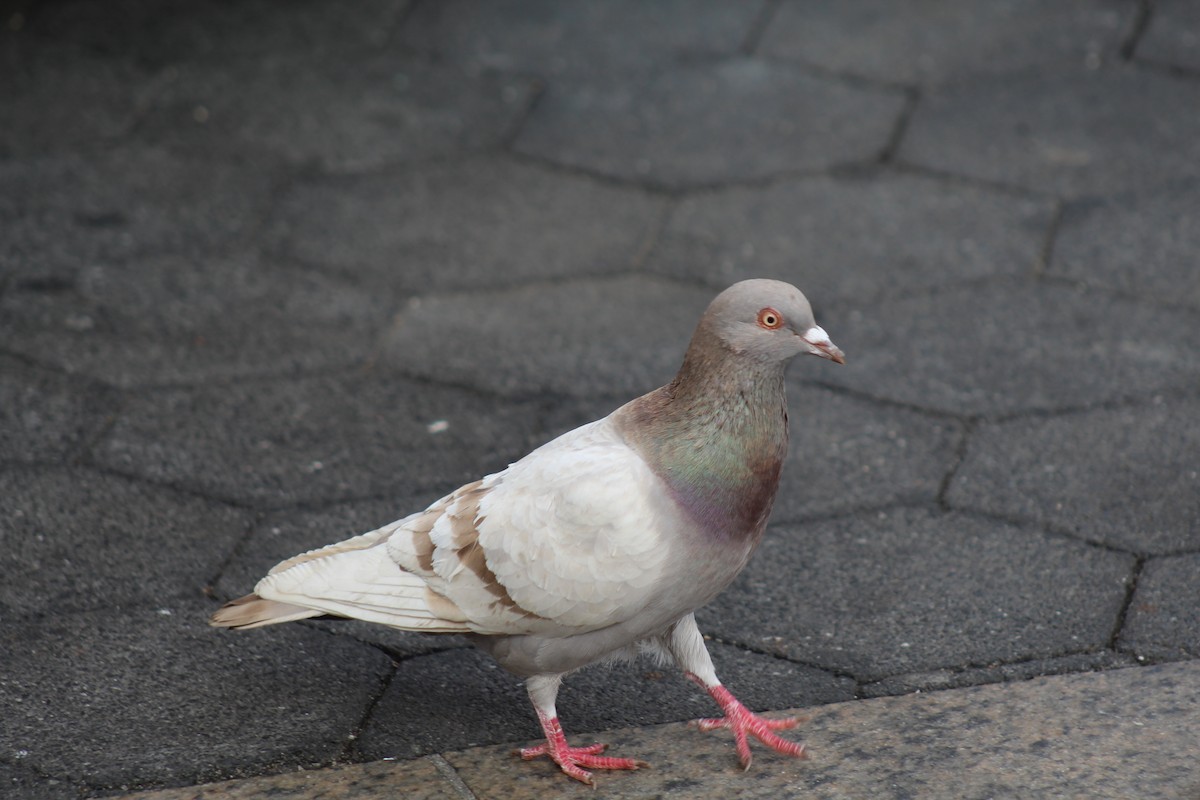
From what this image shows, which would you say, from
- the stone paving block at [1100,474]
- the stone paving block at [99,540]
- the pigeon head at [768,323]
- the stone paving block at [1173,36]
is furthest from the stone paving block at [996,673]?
the stone paving block at [1173,36]

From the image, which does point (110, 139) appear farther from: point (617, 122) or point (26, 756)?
point (26, 756)

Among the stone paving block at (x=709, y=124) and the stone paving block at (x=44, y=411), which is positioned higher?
the stone paving block at (x=709, y=124)

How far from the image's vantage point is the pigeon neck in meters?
2.52

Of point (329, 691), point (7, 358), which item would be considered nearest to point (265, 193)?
point (7, 358)

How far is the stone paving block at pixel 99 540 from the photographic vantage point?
3.17m

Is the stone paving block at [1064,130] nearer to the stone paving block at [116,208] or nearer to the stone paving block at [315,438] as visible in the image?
the stone paving block at [315,438]

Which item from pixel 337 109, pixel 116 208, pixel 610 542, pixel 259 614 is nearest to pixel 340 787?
pixel 259 614

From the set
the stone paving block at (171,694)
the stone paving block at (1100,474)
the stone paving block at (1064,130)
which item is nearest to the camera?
the stone paving block at (171,694)

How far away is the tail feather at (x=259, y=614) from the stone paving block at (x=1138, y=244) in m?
2.67

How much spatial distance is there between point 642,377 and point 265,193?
165 centimetres

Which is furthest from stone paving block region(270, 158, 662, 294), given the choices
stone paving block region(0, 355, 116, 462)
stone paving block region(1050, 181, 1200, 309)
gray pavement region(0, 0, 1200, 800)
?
stone paving block region(1050, 181, 1200, 309)

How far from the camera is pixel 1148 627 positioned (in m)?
2.95

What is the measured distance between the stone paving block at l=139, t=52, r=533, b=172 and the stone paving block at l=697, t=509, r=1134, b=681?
2348 millimetres

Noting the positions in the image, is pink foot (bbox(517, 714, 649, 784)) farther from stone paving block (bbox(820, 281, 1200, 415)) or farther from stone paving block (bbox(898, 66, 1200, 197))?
stone paving block (bbox(898, 66, 1200, 197))
